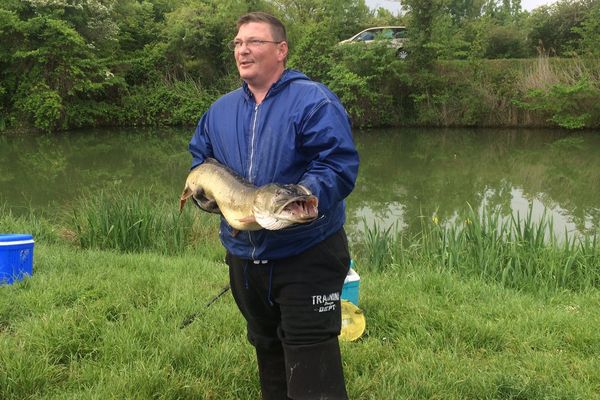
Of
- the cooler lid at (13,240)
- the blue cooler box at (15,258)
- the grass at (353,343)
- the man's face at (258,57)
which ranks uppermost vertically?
the man's face at (258,57)

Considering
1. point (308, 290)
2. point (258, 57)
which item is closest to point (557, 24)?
point (258, 57)

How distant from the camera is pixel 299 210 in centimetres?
197

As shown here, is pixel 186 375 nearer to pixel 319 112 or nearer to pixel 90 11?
pixel 319 112

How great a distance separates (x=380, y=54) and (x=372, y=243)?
66.4 feet

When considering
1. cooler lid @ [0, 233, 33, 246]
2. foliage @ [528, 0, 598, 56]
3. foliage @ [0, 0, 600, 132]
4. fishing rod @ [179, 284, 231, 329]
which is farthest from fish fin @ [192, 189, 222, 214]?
foliage @ [528, 0, 598, 56]

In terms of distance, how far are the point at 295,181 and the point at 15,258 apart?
134 inches

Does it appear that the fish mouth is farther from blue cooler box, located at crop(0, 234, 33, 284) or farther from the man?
blue cooler box, located at crop(0, 234, 33, 284)

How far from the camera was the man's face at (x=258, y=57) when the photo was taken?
232 centimetres

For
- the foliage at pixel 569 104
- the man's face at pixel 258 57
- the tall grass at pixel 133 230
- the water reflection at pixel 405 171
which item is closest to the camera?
the man's face at pixel 258 57

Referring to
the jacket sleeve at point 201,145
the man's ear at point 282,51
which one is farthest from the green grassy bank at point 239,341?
the man's ear at point 282,51

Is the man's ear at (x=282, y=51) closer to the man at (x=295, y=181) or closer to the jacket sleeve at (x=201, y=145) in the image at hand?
the man at (x=295, y=181)

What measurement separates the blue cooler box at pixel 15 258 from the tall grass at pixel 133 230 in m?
1.63

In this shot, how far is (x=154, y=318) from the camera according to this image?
371 centimetres

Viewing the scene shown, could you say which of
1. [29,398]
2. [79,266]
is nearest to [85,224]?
[79,266]
